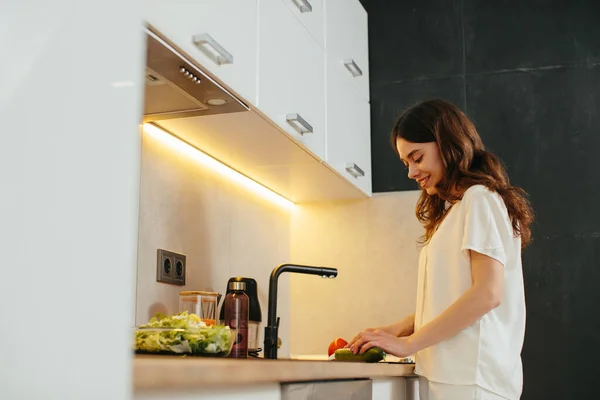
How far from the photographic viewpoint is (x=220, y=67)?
1842 mm

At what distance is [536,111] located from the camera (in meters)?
3.13

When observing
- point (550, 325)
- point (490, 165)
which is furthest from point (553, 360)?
point (490, 165)

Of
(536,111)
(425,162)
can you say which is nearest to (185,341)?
(425,162)

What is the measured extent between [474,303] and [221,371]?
101cm

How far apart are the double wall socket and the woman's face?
2.42 feet

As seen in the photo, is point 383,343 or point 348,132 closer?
point 383,343

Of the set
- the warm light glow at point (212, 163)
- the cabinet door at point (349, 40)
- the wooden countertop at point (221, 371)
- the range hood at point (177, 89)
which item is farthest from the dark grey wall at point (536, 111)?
the wooden countertop at point (221, 371)

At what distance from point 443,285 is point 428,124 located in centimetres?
44

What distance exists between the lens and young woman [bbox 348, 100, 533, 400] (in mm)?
1887

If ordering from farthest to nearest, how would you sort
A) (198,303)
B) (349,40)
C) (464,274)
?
1. (349,40)
2. (198,303)
3. (464,274)

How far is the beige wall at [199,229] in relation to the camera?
2209 millimetres

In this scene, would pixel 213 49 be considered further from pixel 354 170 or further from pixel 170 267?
pixel 354 170

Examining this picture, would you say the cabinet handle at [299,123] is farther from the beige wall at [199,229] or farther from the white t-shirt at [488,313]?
the white t-shirt at [488,313]

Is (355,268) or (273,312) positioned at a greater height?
(355,268)
